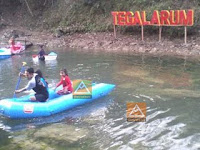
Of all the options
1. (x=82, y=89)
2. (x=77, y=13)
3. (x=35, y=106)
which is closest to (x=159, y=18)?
(x=77, y=13)

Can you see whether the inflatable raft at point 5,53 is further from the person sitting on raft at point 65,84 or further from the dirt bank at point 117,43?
the person sitting on raft at point 65,84

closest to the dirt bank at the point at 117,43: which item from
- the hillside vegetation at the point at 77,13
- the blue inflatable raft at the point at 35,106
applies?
the hillside vegetation at the point at 77,13

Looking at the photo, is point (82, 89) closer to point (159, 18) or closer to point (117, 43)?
point (159, 18)

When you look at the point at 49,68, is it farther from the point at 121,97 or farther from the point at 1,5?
the point at 1,5

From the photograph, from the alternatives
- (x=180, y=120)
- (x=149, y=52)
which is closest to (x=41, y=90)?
(x=180, y=120)

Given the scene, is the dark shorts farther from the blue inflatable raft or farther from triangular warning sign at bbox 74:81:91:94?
triangular warning sign at bbox 74:81:91:94

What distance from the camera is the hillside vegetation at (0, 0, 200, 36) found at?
18516 mm

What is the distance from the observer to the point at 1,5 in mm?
27359

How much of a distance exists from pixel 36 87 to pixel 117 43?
11199 mm

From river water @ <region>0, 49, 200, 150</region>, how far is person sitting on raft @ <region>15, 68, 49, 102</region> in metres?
0.68

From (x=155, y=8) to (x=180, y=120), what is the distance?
1215 cm

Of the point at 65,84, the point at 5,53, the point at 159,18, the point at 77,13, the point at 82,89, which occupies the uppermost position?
the point at 77,13

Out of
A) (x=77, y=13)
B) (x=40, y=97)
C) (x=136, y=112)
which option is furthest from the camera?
(x=77, y=13)

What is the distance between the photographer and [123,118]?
309 inches
